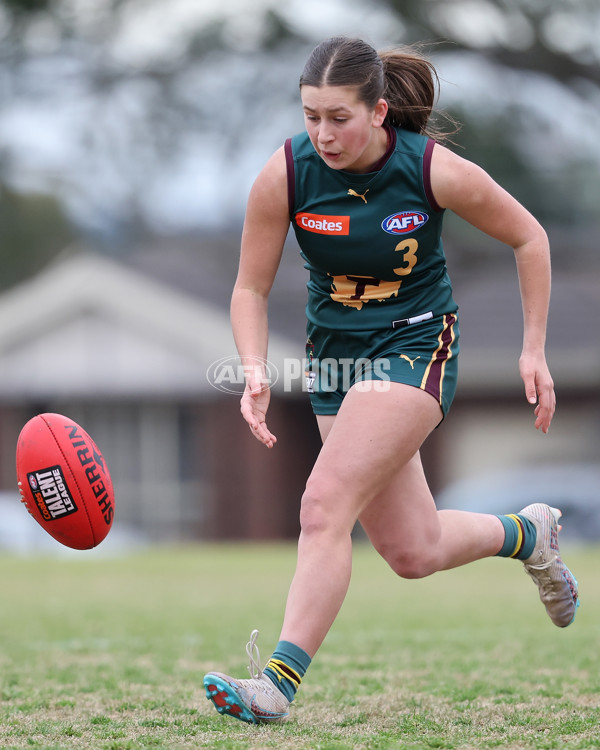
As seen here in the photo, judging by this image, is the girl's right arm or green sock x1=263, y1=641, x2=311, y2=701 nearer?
green sock x1=263, y1=641, x2=311, y2=701

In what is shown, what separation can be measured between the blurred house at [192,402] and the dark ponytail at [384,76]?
56.1ft

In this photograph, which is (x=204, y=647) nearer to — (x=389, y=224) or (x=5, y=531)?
(x=389, y=224)

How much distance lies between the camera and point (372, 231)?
3818 millimetres

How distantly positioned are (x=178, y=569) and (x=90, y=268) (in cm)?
1100

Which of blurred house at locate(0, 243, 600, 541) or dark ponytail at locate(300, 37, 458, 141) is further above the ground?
dark ponytail at locate(300, 37, 458, 141)

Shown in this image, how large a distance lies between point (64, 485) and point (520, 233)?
181 centimetres

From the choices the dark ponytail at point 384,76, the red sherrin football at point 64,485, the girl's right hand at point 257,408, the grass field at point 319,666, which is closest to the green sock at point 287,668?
the grass field at point 319,666

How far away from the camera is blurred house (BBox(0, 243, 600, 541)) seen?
21609 mm

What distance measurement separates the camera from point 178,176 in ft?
53.6

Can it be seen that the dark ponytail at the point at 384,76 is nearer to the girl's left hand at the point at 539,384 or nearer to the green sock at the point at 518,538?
the girl's left hand at the point at 539,384

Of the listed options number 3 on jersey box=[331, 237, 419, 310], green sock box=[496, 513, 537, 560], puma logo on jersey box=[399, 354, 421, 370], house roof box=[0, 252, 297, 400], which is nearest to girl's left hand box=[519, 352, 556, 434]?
puma logo on jersey box=[399, 354, 421, 370]

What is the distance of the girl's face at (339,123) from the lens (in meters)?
3.65

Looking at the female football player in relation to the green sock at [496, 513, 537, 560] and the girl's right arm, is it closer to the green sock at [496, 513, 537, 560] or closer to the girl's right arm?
the girl's right arm

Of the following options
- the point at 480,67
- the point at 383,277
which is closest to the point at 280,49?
the point at 480,67
